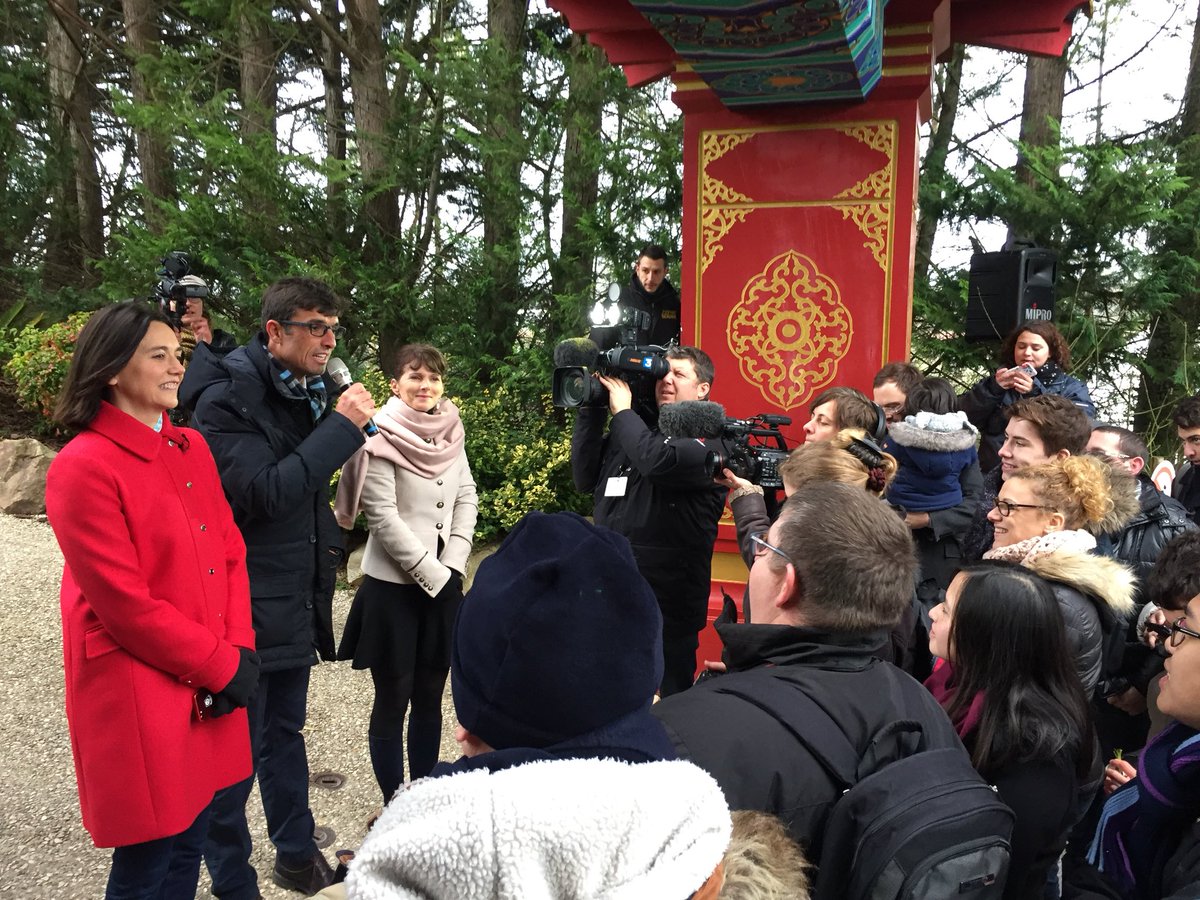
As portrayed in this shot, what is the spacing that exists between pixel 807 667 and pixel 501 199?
22.2ft

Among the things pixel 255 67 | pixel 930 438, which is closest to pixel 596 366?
pixel 930 438

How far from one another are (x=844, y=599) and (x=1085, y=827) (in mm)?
1339

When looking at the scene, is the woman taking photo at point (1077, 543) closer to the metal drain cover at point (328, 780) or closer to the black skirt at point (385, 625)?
the black skirt at point (385, 625)

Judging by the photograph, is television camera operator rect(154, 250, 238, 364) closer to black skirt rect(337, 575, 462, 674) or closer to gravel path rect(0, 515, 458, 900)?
black skirt rect(337, 575, 462, 674)

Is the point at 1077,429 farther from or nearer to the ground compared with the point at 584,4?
nearer to the ground

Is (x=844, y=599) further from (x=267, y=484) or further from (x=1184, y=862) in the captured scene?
(x=267, y=484)

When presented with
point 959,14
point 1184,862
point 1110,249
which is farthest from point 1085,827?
point 1110,249

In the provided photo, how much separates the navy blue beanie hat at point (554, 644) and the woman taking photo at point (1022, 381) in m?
3.76

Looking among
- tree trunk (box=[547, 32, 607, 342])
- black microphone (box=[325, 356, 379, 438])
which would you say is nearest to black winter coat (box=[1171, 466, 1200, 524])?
black microphone (box=[325, 356, 379, 438])

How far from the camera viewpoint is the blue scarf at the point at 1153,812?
1.61 m

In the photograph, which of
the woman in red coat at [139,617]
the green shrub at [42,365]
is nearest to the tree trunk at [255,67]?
the green shrub at [42,365]

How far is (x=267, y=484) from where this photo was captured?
257 centimetres

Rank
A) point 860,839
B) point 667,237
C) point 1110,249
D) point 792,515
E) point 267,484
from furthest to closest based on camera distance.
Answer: point 667,237 < point 1110,249 < point 267,484 < point 792,515 < point 860,839

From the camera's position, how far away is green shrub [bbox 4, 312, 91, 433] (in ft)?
29.2
